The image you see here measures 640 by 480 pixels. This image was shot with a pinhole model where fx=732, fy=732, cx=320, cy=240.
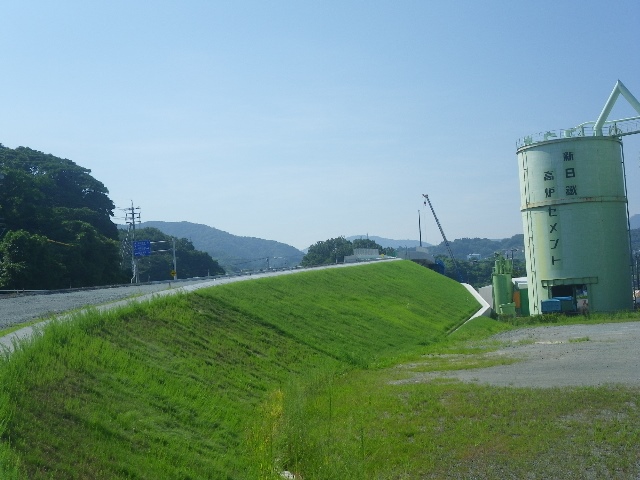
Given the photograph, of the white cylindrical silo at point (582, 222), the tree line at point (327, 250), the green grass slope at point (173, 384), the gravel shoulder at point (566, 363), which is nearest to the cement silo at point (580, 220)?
the white cylindrical silo at point (582, 222)

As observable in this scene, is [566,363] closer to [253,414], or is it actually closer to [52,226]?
[253,414]

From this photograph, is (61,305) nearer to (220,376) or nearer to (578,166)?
(220,376)

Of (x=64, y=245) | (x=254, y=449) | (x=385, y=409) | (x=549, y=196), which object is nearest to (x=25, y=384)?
(x=254, y=449)

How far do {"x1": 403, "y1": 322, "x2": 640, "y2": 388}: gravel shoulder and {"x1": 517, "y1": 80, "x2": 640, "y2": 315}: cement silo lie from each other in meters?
14.0

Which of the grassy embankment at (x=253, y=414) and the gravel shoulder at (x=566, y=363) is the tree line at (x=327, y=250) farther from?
the grassy embankment at (x=253, y=414)

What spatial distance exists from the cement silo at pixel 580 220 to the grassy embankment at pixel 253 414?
24117 millimetres

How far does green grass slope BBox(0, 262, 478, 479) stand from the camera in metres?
9.20

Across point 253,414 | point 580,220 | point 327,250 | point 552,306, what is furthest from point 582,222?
point 327,250

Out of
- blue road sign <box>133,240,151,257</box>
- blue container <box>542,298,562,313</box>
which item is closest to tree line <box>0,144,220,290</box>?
blue road sign <box>133,240,151,257</box>

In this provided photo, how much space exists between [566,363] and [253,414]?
32.6ft

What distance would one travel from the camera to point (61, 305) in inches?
984

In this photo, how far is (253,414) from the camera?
14.3 meters

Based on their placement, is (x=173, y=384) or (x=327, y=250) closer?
(x=173, y=384)

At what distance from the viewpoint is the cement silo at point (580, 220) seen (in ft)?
142
